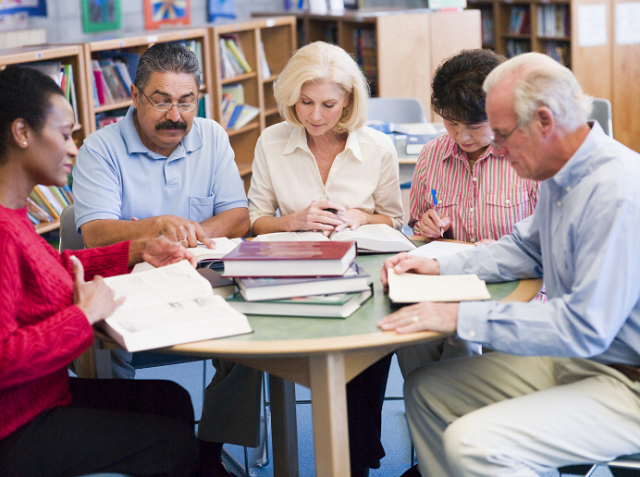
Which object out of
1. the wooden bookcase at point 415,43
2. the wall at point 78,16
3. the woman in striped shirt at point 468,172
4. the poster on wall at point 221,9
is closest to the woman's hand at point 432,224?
the woman in striped shirt at point 468,172

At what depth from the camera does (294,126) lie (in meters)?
2.36

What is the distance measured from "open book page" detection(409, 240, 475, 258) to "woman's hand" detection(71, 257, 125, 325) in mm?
749

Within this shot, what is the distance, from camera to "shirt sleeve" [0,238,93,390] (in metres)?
1.26

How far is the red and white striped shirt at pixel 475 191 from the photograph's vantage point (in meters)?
2.07

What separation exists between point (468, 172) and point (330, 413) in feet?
3.40

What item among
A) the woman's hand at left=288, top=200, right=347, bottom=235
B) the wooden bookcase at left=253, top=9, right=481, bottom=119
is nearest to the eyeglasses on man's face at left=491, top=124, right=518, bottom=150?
the woman's hand at left=288, top=200, right=347, bottom=235

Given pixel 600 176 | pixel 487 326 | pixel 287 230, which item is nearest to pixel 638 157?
pixel 600 176

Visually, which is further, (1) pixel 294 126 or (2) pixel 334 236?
(1) pixel 294 126

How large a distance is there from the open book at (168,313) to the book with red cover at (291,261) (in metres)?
0.08

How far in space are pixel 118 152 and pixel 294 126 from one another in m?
0.59

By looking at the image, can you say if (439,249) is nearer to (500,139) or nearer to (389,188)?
(500,139)

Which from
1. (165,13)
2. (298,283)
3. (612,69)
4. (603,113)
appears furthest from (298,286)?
(612,69)

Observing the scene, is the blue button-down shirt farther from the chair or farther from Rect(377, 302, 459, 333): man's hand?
the chair

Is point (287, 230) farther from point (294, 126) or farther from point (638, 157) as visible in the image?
point (638, 157)
